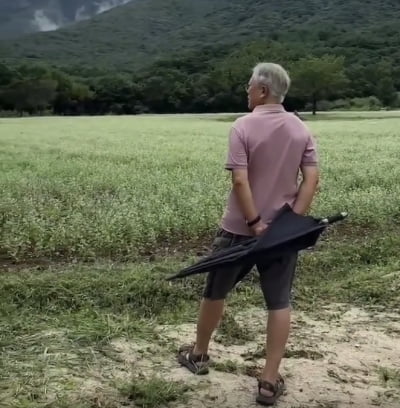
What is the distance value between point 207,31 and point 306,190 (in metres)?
120

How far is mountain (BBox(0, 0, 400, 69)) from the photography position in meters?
91.6

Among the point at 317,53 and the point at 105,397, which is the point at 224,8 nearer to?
the point at 317,53

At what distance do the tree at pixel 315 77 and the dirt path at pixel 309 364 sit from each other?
5338 cm

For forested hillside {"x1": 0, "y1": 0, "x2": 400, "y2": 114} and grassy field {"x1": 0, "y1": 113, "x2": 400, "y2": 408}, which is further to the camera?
forested hillside {"x1": 0, "y1": 0, "x2": 400, "y2": 114}

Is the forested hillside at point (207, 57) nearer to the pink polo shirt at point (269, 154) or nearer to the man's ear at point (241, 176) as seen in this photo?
the pink polo shirt at point (269, 154)

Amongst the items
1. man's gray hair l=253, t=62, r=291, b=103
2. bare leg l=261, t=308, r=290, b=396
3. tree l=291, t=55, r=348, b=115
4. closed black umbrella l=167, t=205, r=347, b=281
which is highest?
tree l=291, t=55, r=348, b=115

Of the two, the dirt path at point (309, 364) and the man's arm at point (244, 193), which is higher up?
the man's arm at point (244, 193)

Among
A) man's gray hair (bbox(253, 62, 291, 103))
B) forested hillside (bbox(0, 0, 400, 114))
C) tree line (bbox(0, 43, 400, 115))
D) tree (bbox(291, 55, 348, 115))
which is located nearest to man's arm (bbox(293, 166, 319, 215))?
man's gray hair (bbox(253, 62, 291, 103))

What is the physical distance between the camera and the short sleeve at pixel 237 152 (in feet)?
11.8

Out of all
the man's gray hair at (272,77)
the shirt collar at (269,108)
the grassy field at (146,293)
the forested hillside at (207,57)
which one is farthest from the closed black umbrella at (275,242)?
the forested hillside at (207,57)

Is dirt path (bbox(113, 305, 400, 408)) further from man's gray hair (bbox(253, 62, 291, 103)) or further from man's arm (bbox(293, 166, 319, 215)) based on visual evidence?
man's gray hair (bbox(253, 62, 291, 103))

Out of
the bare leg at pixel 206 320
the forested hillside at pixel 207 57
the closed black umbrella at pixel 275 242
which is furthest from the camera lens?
the forested hillside at pixel 207 57

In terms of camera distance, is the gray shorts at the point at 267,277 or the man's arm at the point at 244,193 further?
the gray shorts at the point at 267,277

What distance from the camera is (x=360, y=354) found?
4.38 meters
